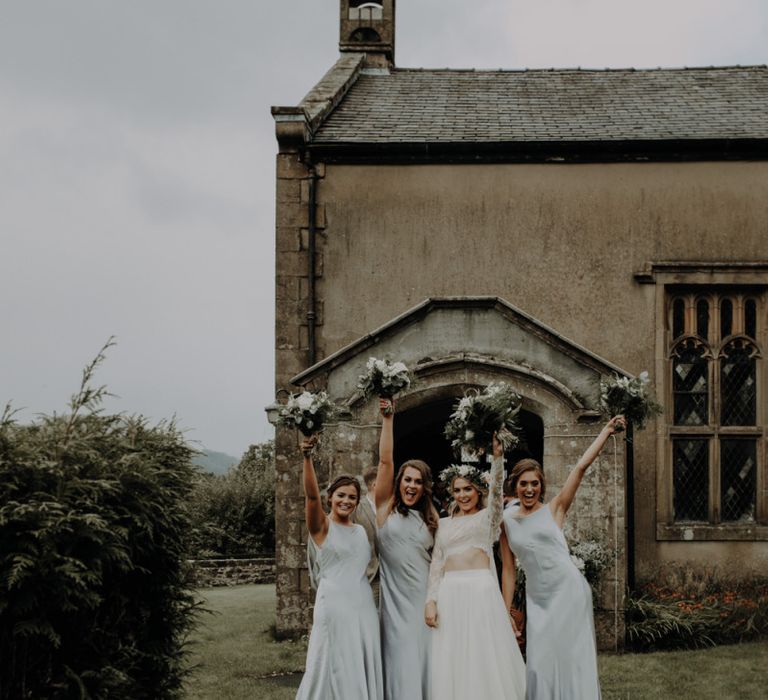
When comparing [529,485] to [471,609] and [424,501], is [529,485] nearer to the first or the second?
[424,501]

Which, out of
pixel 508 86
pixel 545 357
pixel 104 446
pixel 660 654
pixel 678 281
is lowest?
pixel 660 654

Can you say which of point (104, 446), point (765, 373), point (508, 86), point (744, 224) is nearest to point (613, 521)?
point (765, 373)

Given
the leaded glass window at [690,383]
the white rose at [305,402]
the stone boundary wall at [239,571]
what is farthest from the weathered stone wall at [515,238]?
the stone boundary wall at [239,571]

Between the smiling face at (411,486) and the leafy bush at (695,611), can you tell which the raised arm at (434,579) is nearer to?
the smiling face at (411,486)

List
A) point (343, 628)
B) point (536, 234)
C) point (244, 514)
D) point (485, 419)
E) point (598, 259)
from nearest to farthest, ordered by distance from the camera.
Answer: point (343, 628), point (485, 419), point (598, 259), point (536, 234), point (244, 514)

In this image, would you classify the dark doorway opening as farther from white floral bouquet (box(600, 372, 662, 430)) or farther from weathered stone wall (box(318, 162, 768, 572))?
white floral bouquet (box(600, 372, 662, 430))

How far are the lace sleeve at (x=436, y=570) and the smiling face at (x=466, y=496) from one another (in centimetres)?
26

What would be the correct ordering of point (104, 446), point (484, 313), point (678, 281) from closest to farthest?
point (104, 446) < point (484, 313) < point (678, 281)

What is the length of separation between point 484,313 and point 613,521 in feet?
8.88

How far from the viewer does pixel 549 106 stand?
16.0 metres

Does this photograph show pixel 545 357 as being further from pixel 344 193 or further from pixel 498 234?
pixel 344 193

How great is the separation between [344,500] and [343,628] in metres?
0.84

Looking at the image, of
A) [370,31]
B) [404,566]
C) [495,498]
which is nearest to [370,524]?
[404,566]

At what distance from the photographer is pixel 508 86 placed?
17266 millimetres
